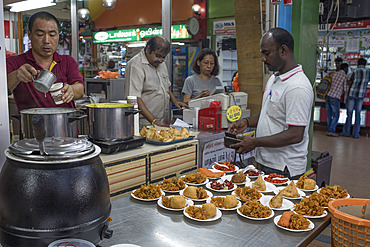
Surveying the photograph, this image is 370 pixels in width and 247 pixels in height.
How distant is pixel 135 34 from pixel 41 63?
316 inches

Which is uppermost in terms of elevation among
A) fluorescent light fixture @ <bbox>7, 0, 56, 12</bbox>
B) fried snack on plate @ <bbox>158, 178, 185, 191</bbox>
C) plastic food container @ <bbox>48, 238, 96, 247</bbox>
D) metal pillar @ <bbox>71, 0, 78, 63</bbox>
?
fluorescent light fixture @ <bbox>7, 0, 56, 12</bbox>

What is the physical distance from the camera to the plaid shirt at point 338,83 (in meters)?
8.95

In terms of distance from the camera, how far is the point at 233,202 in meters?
1.76

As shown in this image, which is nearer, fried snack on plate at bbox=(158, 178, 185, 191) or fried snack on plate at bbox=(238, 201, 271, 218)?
fried snack on plate at bbox=(238, 201, 271, 218)

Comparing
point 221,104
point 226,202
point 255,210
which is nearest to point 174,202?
point 226,202

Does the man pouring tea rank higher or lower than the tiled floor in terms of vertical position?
higher

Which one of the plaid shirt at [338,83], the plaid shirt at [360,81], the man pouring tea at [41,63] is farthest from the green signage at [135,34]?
the man pouring tea at [41,63]

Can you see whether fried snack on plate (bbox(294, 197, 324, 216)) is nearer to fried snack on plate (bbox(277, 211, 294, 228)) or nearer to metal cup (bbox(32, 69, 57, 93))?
fried snack on plate (bbox(277, 211, 294, 228))

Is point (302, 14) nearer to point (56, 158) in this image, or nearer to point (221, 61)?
point (56, 158)

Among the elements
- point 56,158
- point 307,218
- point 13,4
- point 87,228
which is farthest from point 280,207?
point 13,4

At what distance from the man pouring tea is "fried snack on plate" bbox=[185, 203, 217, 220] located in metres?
1.07

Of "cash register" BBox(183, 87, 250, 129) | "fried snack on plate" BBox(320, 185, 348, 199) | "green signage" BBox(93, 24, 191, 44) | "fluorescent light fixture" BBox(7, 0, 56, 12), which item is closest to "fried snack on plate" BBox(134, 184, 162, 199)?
"fried snack on plate" BBox(320, 185, 348, 199)

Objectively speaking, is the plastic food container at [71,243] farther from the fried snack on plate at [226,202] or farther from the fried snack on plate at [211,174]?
the fried snack on plate at [211,174]

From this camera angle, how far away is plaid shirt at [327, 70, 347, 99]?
895 centimetres
